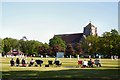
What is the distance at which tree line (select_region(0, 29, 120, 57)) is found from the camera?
342ft

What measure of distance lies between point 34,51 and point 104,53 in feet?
127

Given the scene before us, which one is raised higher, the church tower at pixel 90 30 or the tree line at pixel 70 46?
the church tower at pixel 90 30

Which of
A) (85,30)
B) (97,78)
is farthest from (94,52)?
(97,78)

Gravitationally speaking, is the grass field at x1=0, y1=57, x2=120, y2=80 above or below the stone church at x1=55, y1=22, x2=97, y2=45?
below

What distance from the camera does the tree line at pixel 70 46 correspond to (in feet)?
342

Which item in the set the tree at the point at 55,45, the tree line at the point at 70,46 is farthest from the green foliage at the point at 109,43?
the tree at the point at 55,45

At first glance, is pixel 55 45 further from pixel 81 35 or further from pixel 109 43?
pixel 81 35

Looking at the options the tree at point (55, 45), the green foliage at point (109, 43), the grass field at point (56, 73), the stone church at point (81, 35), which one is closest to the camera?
the grass field at point (56, 73)

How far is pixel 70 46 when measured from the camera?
133250 millimetres

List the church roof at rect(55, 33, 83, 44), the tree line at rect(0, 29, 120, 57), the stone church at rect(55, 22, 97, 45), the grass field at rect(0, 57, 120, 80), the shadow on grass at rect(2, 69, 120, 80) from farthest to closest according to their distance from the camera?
the church roof at rect(55, 33, 83, 44) → the stone church at rect(55, 22, 97, 45) → the tree line at rect(0, 29, 120, 57) → the grass field at rect(0, 57, 120, 80) → the shadow on grass at rect(2, 69, 120, 80)

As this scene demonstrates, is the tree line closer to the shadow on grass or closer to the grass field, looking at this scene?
the grass field

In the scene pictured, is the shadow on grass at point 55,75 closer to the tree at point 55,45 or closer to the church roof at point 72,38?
the tree at point 55,45

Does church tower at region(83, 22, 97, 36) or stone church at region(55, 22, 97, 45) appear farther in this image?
stone church at region(55, 22, 97, 45)

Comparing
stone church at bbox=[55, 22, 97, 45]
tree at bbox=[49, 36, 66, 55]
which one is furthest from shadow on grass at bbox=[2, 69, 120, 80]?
stone church at bbox=[55, 22, 97, 45]
